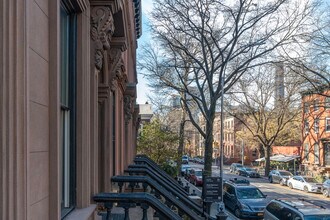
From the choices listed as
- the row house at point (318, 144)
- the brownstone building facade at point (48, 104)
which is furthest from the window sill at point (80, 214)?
the row house at point (318, 144)

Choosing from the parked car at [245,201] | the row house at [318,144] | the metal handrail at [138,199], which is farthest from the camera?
the row house at [318,144]

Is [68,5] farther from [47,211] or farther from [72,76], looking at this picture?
[47,211]

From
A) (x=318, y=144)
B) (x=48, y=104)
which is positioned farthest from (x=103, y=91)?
(x=318, y=144)

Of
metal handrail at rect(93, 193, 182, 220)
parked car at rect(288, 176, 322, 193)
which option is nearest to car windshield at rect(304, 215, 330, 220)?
metal handrail at rect(93, 193, 182, 220)

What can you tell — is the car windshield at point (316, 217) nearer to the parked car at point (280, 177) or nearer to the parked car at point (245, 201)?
the parked car at point (245, 201)

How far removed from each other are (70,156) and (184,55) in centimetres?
2609

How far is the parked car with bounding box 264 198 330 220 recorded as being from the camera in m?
14.4

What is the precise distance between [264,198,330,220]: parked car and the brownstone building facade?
11.8 metres

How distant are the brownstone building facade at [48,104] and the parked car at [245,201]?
2019cm

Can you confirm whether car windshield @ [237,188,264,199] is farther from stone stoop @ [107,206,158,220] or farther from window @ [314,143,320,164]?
window @ [314,143,320,164]

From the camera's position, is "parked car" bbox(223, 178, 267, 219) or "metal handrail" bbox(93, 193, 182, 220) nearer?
"metal handrail" bbox(93, 193, 182, 220)

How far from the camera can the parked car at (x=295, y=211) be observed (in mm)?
14414

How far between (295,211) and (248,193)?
9987mm

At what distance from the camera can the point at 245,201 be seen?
24094 mm
